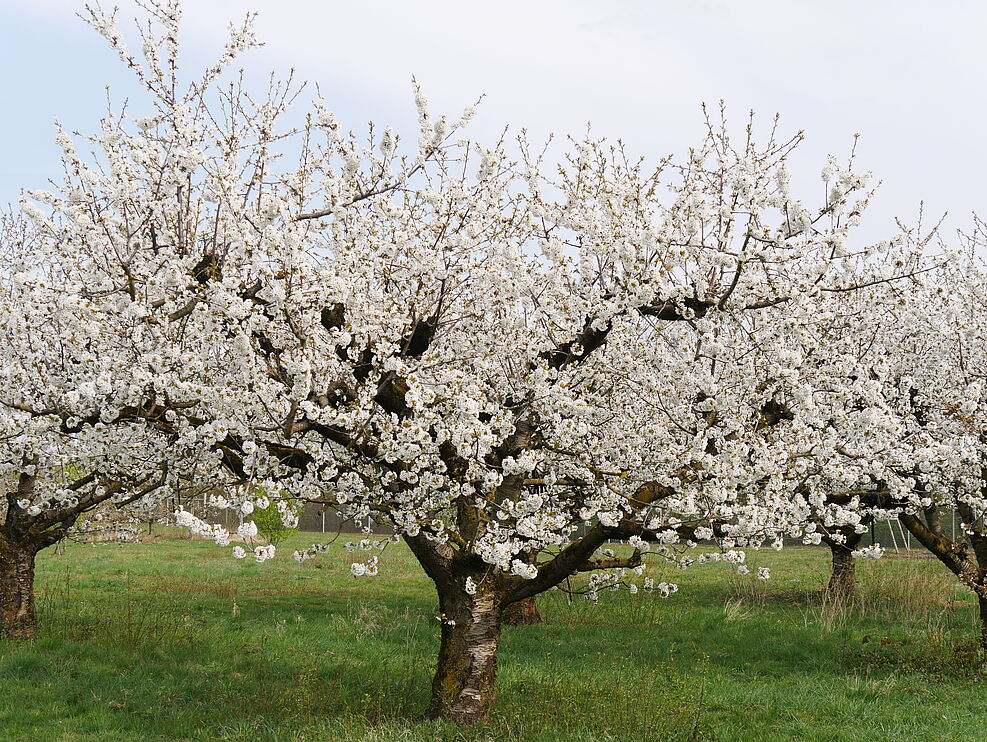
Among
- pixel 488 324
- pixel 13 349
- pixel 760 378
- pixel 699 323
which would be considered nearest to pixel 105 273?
pixel 13 349

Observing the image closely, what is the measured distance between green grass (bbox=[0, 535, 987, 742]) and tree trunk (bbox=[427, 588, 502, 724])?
350 millimetres

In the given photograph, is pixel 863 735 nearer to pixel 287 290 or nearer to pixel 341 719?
pixel 341 719

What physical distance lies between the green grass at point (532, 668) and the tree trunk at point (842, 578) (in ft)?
1.45

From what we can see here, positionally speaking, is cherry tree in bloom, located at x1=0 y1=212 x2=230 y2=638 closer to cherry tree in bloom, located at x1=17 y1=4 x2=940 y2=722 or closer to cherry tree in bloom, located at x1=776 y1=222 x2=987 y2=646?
cherry tree in bloom, located at x1=17 y1=4 x2=940 y2=722

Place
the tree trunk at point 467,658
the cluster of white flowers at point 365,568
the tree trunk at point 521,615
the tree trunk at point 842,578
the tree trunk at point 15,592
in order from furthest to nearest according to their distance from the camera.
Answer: the tree trunk at point 842,578 < the tree trunk at point 521,615 < the tree trunk at point 15,592 < the tree trunk at point 467,658 < the cluster of white flowers at point 365,568

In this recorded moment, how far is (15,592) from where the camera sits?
1351 centimetres

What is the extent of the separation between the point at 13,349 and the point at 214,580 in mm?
17379

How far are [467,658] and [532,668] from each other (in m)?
3.46

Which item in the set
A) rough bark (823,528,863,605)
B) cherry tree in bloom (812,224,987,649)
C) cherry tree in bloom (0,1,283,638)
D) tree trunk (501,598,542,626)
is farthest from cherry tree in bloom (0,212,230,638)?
rough bark (823,528,863,605)

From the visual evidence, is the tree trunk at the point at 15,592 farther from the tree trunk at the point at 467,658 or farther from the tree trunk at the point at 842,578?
the tree trunk at the point at 842,578

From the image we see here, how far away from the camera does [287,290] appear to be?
7938mm

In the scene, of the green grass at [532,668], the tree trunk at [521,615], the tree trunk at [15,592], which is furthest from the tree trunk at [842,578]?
the tree trunk at [15,592]

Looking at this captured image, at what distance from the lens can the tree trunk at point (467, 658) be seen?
29.0 ft

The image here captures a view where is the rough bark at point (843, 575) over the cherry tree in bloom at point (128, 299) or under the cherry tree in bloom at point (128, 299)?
under
